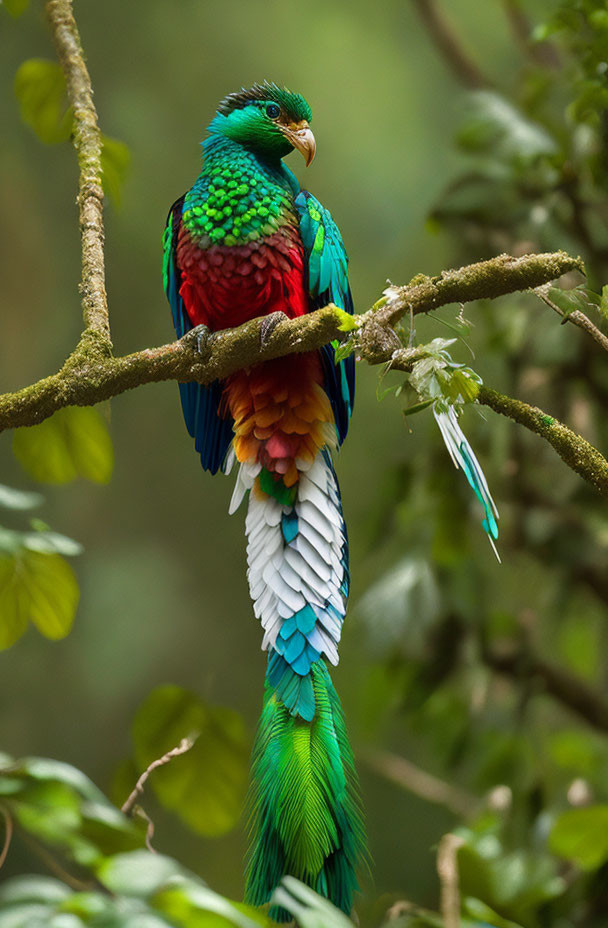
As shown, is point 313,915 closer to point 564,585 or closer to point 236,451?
point 236,451

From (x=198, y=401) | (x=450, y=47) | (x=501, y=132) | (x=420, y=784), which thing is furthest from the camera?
(x=450, y=47)

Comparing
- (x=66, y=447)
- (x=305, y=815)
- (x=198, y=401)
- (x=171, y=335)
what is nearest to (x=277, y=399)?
(x=198, y=401)

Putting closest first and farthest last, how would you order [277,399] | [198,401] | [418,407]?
[418,407] → [277,399] → [198,401]

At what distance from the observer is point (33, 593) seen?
1188mm

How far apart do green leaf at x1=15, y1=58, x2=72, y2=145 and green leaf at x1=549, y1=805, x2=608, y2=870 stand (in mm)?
1462

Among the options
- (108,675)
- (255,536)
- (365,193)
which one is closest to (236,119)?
→ (255,536)

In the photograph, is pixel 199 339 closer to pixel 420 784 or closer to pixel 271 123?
pixel 271 123

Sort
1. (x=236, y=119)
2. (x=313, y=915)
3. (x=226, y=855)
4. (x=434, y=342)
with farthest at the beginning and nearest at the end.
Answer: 1. (x=226, y=855)
2. (x=236, y=119)
3. (x=434, y=342)
4. (x=313, y=915)

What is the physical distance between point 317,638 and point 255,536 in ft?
0.70

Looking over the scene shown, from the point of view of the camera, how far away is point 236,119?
1.54 metres

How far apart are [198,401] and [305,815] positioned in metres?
0.78

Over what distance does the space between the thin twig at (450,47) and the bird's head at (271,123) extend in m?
1.19

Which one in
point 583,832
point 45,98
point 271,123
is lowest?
point 583,832

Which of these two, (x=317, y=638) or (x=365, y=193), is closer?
(x=317, y=638)
